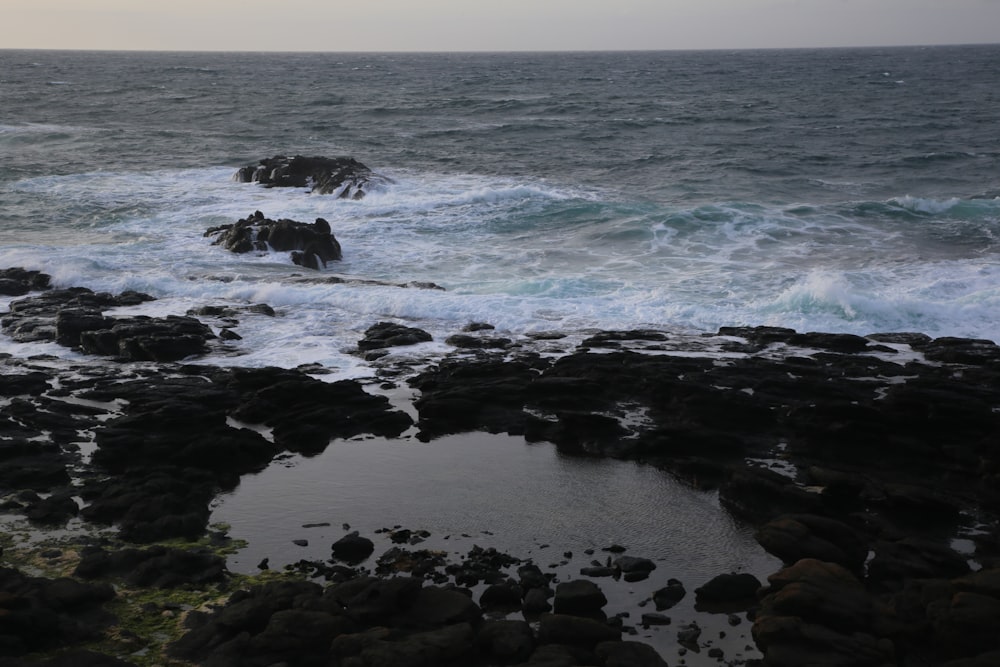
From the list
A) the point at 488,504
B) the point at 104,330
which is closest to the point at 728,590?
the point at 488,504

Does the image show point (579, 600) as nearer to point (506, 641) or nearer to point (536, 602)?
point (536, 602)

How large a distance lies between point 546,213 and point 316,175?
37.4 ft

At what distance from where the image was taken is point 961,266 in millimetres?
25703

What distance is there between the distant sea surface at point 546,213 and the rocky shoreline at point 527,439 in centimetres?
201

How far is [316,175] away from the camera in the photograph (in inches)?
1564

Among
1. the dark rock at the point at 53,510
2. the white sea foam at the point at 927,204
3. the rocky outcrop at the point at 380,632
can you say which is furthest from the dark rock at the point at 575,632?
the white sea foam at the point at 927,204

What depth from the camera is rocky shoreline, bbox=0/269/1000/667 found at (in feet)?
29.8

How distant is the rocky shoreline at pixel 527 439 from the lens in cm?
907

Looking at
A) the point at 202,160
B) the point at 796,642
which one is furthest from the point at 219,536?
the point at 202,160

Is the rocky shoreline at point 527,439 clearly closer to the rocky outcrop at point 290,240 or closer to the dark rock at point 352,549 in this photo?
the dark rock at point 352,549

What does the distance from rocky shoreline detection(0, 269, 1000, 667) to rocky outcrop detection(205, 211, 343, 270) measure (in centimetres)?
763

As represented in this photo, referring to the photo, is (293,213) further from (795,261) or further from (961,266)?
(961,266)

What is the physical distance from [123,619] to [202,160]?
40891 mm

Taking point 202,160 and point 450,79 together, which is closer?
point 202,160
